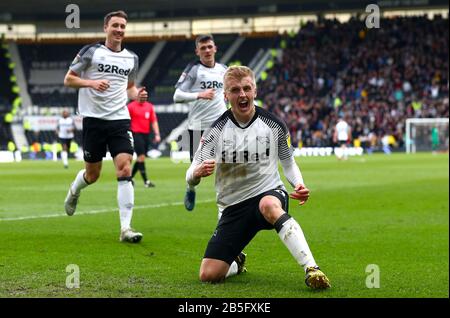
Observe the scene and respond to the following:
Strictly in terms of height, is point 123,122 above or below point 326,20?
below

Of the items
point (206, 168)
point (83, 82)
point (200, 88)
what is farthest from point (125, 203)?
point (206, 168)

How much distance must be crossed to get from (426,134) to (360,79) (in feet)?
17.9

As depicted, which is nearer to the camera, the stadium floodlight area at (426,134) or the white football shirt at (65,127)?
the white football shirt at (65,127)

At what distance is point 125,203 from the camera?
9.08 metres

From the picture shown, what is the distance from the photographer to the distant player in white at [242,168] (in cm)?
628

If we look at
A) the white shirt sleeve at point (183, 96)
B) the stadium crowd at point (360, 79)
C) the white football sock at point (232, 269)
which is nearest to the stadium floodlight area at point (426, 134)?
the stadium crowd at point (360, 79)

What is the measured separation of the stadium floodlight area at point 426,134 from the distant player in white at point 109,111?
114 ft

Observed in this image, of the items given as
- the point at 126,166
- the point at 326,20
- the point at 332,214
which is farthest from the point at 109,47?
the point at 326,20

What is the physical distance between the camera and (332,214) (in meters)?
12.2

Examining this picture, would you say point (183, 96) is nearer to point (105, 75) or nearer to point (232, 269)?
point (105, 75)

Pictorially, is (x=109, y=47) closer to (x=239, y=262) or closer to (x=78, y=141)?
(x=239, y=262)

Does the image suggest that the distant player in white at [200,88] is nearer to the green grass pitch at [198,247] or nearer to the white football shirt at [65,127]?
the green grass pitch at [198,247]

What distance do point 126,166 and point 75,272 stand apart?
2.95m
